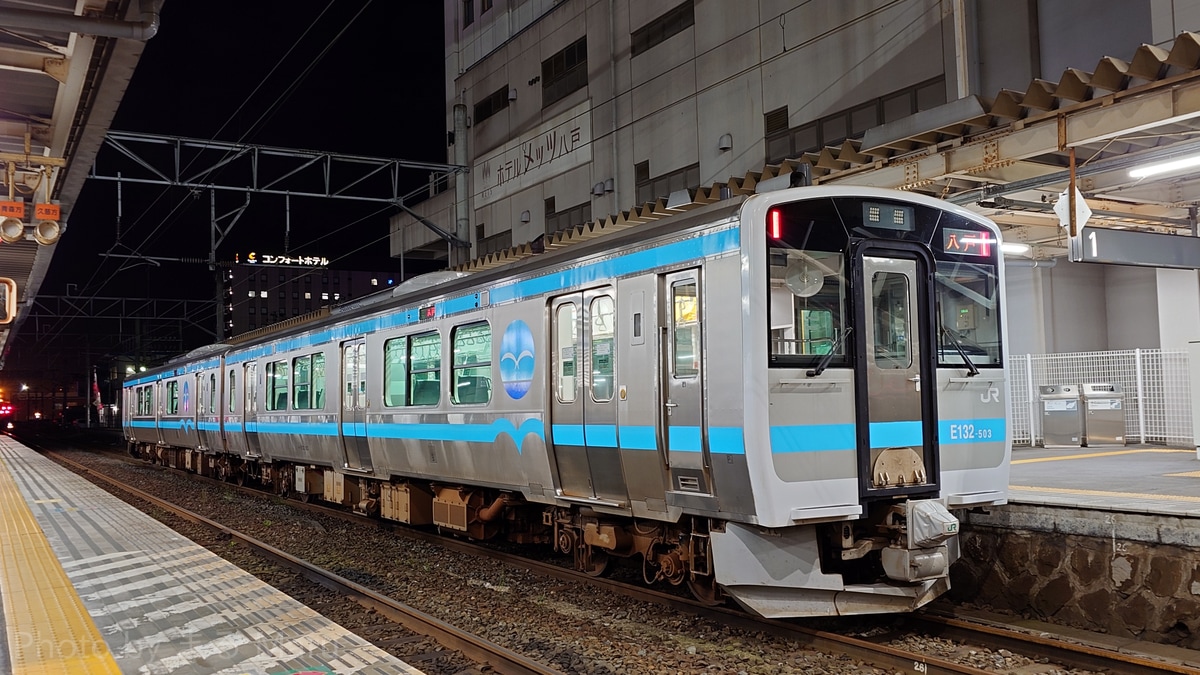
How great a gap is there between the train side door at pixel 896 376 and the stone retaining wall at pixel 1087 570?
143 cm

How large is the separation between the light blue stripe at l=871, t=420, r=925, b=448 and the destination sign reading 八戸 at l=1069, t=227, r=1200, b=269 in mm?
3952

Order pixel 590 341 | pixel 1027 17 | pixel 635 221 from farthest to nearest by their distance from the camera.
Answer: pixel 1027 17
pixel 635 221
pixel 590 341

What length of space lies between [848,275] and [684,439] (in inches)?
65.8

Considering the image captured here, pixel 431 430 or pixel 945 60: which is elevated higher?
pixel 945 60

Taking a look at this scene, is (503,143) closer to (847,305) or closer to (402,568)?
(402,568)

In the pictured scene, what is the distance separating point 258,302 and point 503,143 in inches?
3680

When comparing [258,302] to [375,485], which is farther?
[258,302]

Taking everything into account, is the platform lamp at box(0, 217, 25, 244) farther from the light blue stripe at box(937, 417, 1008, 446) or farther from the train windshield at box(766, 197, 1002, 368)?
the light blue stripe at box(937, 417, 1008, 446)

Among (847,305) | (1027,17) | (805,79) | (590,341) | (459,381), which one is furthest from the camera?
(805,79)

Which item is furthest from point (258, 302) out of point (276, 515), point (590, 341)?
point (590, 341)

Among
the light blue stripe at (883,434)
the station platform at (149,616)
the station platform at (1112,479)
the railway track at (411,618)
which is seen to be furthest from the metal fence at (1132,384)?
the station platform at (149,616)

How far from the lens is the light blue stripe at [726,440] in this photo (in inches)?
247

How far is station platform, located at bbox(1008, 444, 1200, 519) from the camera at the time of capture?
24.4 feet

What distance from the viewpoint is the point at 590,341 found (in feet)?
26.0
